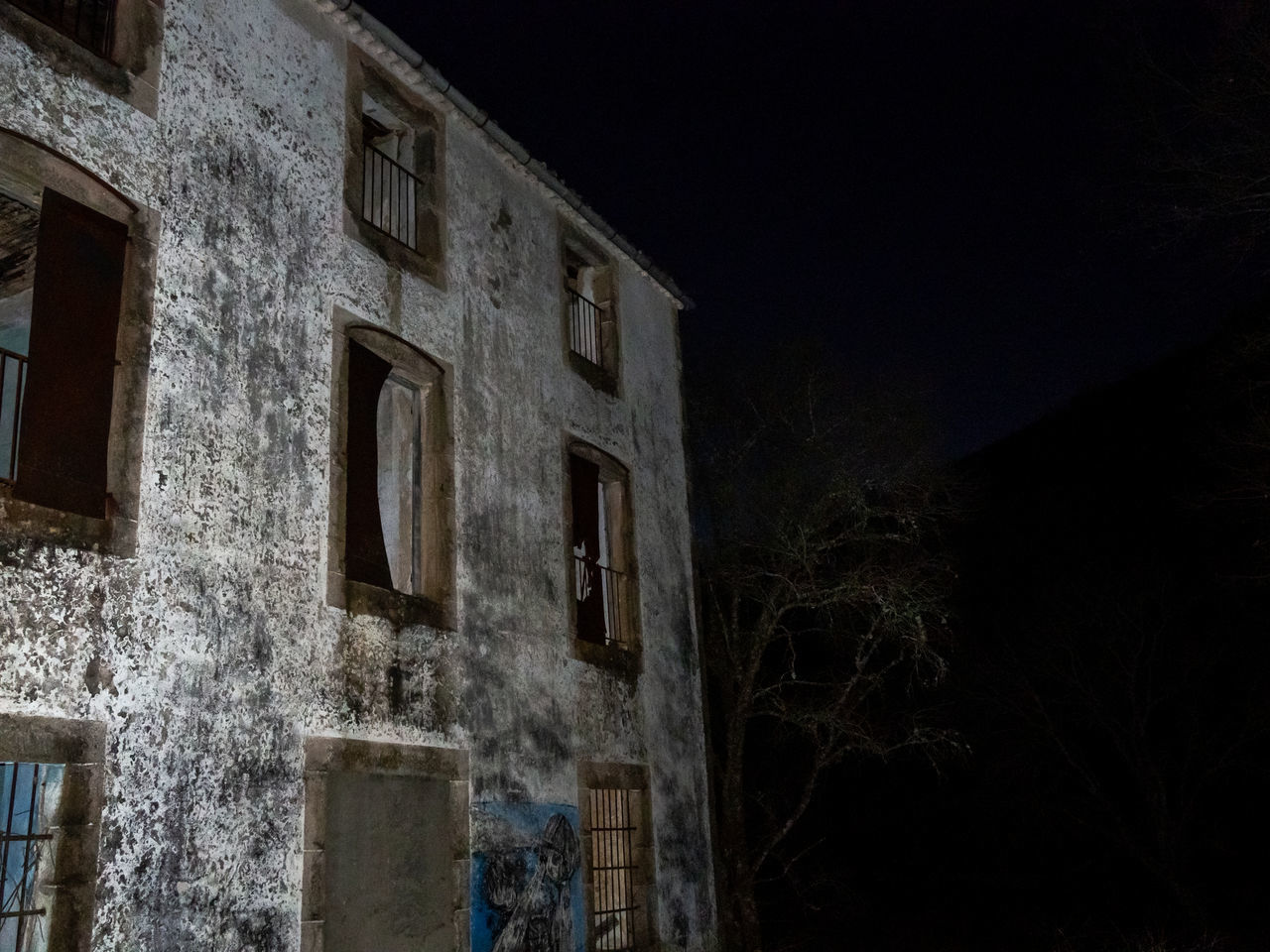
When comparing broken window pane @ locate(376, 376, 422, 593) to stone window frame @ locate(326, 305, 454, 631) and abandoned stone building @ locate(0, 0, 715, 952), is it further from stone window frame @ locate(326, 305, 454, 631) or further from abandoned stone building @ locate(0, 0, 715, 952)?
stone window frame @ locate(326, 305, 454, 631)

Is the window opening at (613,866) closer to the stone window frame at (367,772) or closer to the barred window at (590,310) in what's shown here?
the stone window frame at (367,772)

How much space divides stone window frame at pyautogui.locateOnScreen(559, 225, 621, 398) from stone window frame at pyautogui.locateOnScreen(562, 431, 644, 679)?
88 centimetres

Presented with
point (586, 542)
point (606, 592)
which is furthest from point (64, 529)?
point (606, 592)

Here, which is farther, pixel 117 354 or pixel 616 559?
pixel 616 559

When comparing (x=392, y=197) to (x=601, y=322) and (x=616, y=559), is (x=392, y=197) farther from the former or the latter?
(x=616, y=559)

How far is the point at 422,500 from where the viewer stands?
367 inches

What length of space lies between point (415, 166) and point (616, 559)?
4.67 meters

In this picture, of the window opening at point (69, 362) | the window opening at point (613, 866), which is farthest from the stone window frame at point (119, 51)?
the window opening at point (613, 866)

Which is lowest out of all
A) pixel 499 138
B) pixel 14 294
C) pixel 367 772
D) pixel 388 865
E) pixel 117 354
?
pixel 388 865

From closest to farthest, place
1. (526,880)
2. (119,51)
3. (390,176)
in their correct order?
(119,51) → (526,880) → (390,176)

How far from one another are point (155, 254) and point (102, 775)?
3269 millimetres

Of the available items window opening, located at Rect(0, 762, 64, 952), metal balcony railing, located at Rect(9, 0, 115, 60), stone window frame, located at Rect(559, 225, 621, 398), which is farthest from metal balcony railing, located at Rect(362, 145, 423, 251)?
window opening, located at Rect(0, 762, 64, 952)

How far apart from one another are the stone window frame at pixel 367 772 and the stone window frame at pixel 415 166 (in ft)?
13.3

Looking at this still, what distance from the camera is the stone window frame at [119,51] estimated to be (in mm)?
6594
